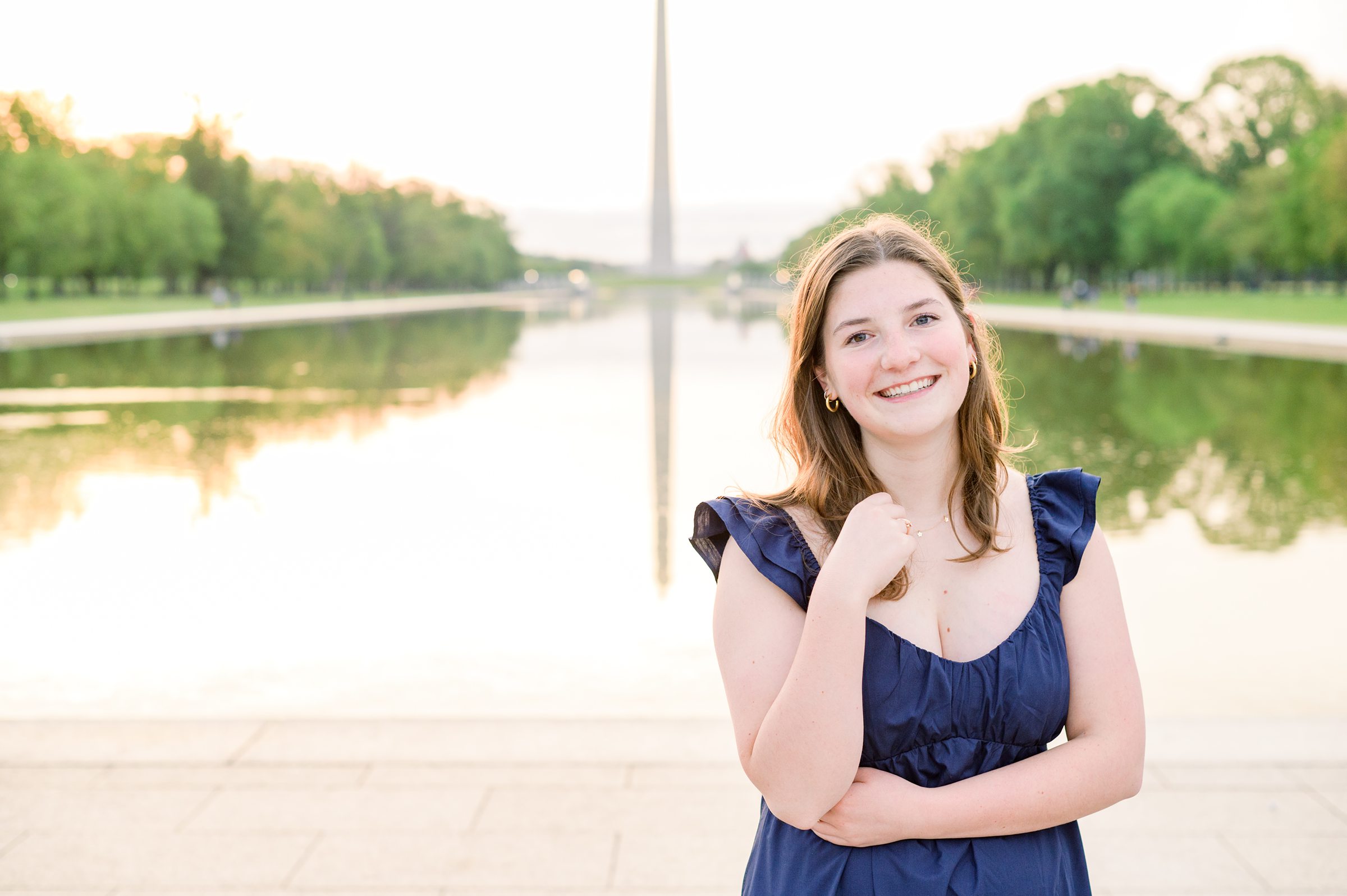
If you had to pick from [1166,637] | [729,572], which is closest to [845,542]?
[729,572]

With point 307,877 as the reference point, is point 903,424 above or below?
above

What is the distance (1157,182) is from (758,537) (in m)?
64.0

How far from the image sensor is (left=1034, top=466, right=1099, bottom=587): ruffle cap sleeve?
191 centimetres

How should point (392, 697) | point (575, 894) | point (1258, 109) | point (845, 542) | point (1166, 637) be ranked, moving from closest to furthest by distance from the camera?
point (845, 542)
point (575, 894)
point (392, 697)
point (1166, 637)
point (1258, 109)

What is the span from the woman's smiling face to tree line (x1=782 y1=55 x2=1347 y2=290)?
5426 centimetres

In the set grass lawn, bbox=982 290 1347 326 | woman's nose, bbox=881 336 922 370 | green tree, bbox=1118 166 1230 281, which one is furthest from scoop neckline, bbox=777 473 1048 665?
green tree, bbox=1118 166 1230 281

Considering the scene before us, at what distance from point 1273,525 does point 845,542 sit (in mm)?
8288

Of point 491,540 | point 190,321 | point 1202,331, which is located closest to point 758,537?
point 491,540

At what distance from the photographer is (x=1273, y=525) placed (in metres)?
8.95

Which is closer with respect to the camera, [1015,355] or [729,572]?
[729,572]

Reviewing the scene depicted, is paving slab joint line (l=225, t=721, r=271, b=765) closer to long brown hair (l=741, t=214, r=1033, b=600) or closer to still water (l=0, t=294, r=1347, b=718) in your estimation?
still water (l=0, t=294, r=1347, b=718)

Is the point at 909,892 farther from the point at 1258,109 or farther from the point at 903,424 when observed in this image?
the point at 1258,109

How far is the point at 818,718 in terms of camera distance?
1.71 metres

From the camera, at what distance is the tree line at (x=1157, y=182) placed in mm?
55281
